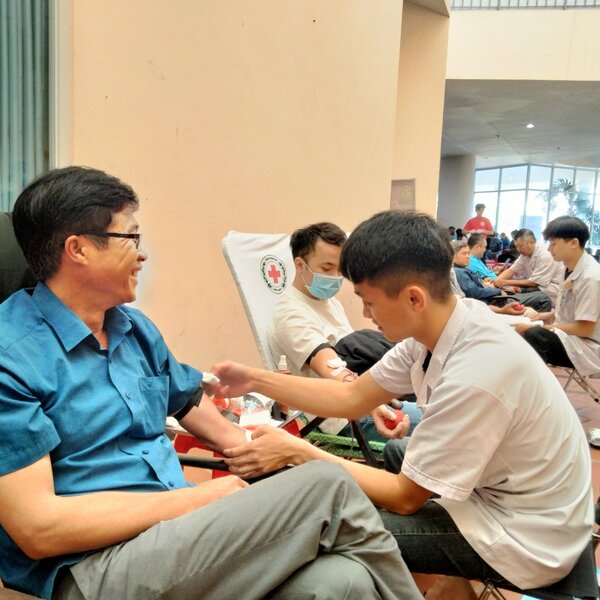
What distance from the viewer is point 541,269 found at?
6281mm

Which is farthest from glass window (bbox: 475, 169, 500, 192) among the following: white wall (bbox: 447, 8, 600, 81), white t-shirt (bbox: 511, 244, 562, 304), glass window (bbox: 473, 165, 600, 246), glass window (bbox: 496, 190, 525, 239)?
white t-shirt (bbox: 511, 244, 562, 304)

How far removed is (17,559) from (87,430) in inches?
9.8

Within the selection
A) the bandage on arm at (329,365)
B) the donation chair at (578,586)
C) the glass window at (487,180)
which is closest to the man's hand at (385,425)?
the bandage on arm at (329,365)

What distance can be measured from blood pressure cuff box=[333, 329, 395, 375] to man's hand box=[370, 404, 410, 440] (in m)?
0.32

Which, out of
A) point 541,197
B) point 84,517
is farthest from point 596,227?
point 84,517

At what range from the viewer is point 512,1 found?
288 inches

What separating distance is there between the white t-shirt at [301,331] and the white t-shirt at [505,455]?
0.94 meters

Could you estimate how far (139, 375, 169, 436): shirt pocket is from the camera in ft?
3.92

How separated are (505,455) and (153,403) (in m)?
0.78

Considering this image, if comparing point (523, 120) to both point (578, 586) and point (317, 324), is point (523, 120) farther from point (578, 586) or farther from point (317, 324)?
point (578, 586)

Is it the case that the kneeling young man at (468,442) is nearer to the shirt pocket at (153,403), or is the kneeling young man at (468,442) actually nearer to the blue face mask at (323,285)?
the shirt pocket at (153,403)

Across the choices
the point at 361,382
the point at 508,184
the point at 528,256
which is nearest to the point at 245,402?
the point at 361,382

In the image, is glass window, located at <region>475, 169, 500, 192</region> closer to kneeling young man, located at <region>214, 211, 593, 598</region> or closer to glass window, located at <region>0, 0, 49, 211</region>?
glass window, located at <region>0, 0, 49, 211</region>

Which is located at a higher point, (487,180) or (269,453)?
(487,180)
